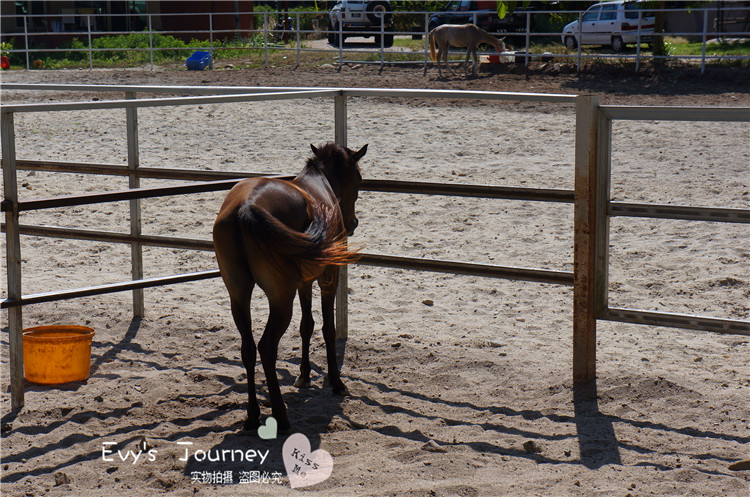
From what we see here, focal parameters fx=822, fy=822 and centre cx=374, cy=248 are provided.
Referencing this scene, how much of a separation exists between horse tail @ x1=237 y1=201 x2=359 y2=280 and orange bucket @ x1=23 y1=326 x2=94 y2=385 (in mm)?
1392

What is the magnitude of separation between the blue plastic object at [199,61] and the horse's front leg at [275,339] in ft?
56.2

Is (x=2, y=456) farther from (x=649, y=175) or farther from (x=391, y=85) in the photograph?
(x=391, y=85)

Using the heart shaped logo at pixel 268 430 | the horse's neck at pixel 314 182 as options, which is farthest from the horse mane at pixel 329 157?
the heart shaped logo at pixel 268 430

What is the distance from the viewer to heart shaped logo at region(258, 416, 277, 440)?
11.8ft

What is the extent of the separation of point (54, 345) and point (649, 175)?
254 inches

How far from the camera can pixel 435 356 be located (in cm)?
469

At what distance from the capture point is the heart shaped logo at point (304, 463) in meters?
3.21

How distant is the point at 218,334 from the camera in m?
5.09

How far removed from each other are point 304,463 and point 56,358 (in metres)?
1.64

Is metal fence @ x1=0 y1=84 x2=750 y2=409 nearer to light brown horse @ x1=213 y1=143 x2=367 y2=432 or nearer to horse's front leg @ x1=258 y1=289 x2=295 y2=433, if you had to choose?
light brown horse @ x1=213 y1=143 x2=367 y2=432

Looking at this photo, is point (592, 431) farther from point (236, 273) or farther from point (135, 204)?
point (135, 204)

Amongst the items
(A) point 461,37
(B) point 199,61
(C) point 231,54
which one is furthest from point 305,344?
(C) point 231,54

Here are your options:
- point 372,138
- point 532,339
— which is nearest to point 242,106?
point 372,138

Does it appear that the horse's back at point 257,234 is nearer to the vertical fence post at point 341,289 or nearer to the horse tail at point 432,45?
the vertical fence post at point 341,289
